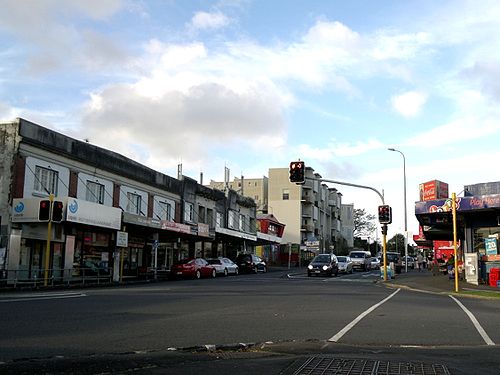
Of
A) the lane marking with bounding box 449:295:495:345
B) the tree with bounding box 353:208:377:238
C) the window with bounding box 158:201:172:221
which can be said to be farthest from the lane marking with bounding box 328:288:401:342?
the tree with bounding box 353:208:377:238

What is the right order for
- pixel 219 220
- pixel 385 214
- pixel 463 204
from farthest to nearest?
pixel 219 220 < pixel 385 214 < pixel 463 204

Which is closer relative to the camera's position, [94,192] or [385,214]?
[385,214]

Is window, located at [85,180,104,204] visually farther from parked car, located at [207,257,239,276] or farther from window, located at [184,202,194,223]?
window, located at [184,202,194,223]

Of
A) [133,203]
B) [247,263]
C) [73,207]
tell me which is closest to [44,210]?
[73,207]

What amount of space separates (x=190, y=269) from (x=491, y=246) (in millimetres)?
18151

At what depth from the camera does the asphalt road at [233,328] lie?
817cm

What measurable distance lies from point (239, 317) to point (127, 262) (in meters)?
25.8

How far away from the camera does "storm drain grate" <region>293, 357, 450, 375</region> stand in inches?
258

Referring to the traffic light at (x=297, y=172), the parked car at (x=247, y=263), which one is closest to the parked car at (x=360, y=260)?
the parked car at (x=247, y=263)

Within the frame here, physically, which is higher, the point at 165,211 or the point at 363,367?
the point at 165,211

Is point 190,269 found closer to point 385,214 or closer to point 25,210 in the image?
point 25,210

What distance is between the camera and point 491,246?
28.1 metres

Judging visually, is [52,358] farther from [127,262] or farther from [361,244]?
[361,244]

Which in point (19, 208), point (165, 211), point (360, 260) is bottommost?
point (360, 260)
